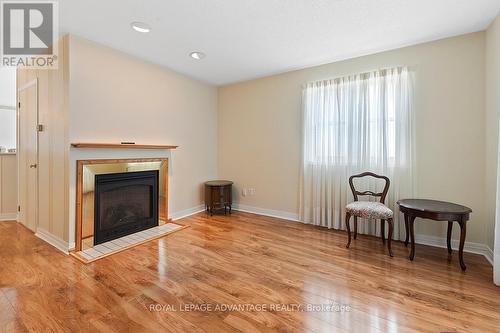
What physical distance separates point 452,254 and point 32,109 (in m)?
5.71

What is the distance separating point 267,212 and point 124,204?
2389 millimetres

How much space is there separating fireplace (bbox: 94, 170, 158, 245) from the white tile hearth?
0.32 feet

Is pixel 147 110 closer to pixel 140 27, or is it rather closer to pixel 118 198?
pixel 140 27

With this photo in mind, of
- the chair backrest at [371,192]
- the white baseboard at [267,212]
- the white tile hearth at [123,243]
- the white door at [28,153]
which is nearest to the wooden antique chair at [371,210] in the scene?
the chair backrest at [371,192]

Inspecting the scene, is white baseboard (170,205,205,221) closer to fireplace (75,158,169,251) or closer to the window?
fireplace (75,158,169,251)

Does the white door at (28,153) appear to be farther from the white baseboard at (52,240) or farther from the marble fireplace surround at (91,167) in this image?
the marble fireplace surround at (91,167)

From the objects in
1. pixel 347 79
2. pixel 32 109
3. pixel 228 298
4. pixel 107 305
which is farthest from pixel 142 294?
pixel 347 79

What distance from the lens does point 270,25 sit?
240 cm

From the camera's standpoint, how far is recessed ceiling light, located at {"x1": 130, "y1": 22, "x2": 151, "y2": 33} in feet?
7.79

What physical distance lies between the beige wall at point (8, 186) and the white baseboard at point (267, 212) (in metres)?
3.81

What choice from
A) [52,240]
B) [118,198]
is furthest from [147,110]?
[52,240]

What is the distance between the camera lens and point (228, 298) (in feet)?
5.85

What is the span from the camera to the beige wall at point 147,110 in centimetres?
265

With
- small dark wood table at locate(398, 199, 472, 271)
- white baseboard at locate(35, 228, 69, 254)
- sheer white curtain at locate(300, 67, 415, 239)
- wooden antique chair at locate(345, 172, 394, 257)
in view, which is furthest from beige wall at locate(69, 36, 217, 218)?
small dark wood table at locate(398, 199, 472, 271)
